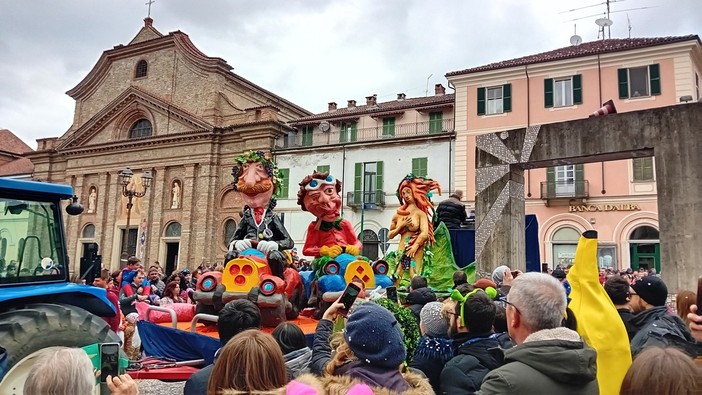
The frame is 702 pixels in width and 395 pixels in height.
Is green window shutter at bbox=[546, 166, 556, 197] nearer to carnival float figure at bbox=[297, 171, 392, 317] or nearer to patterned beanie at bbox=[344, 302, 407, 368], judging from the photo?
carnival float figure at bbox=[297, 171, 392, 317]

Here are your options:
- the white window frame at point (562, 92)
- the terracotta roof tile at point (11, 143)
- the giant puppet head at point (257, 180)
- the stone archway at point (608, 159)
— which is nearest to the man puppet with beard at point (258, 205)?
the giant puppet head at point (257, 180)

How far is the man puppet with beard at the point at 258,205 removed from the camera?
759cm

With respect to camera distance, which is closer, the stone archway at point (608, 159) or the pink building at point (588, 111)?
the stone archway at point (608, 159)

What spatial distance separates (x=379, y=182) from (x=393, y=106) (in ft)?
15.4

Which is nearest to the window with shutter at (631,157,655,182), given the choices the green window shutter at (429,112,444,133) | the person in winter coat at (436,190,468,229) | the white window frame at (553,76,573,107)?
the white window frame at (553,76,573,107)

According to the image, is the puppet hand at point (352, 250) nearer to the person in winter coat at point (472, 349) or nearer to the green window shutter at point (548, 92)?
the person in winter coat at point (472, 349)

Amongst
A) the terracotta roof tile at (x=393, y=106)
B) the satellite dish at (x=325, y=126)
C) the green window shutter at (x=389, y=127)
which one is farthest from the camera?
the satellite dish at (x=325, y=126)

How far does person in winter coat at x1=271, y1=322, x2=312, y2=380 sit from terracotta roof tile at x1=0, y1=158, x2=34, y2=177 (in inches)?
1611

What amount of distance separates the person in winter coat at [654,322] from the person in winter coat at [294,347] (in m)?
2.14

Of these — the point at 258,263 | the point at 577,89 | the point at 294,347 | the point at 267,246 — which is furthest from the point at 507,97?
the point at 294,347

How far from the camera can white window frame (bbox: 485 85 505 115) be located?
2474cm

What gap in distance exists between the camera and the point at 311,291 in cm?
763

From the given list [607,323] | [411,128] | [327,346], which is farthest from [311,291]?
[411,128]

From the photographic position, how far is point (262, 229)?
7711 mm
